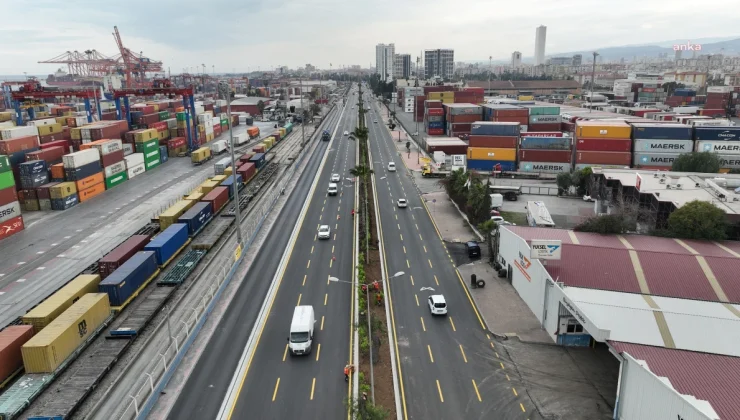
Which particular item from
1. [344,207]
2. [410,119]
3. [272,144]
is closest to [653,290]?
[344,207]

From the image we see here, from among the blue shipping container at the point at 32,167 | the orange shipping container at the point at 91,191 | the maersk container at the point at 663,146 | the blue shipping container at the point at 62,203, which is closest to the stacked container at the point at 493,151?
the maersk container at the point at 663,146

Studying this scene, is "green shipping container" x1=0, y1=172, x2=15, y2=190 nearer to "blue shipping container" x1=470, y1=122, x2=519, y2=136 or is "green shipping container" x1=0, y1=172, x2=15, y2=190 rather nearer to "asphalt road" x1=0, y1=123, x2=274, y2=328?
"asphalt road" x1=0, y1=123, x2=274, y2=328

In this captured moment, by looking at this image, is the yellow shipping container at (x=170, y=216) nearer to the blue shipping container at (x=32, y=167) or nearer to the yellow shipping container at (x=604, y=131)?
the blue shipping container at (x=32, y=167)

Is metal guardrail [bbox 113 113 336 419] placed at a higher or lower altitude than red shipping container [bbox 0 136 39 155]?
lower

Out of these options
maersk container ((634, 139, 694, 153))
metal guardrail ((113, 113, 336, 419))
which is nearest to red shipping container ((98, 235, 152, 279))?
metal guardrail ((113, 113, 336, 419))

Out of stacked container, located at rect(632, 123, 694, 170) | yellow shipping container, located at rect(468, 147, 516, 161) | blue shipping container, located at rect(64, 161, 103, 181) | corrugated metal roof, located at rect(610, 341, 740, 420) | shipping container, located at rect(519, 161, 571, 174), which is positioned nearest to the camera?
corrugated metal roof, located at rect(610, 341, 740, 420)

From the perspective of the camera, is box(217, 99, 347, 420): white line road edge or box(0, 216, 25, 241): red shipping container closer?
box(217, 99, 347, 420): white line road edge

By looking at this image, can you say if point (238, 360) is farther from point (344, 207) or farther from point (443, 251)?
point (344, 207)
